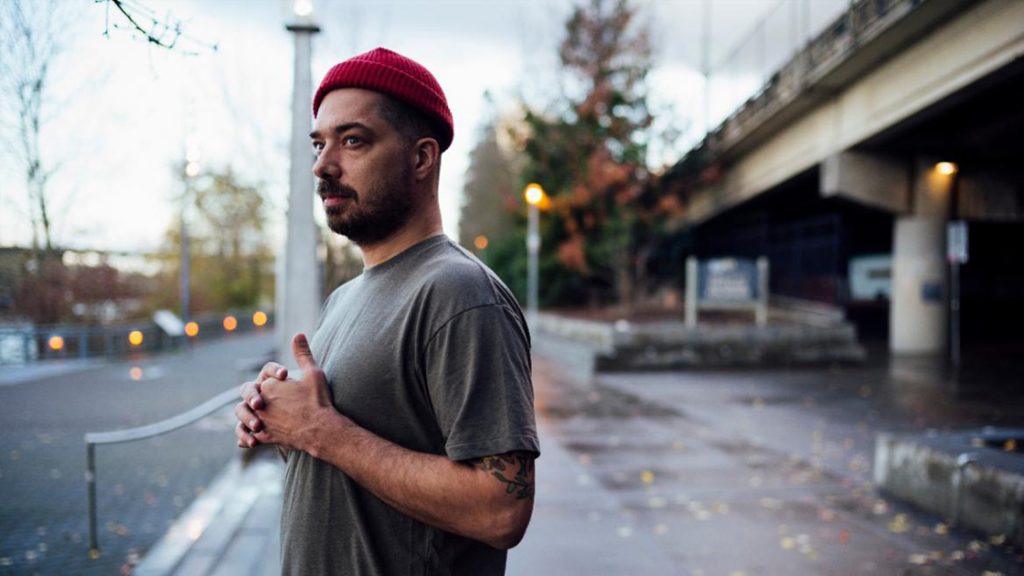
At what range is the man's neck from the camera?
1.79 meters

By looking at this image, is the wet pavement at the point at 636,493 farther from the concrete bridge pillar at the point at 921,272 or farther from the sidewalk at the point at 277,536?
the concrete bridge pillar at the point at 921,272

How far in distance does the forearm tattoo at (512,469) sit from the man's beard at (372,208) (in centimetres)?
63

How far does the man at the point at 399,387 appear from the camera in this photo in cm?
149

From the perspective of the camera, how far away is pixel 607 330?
16.5 meters

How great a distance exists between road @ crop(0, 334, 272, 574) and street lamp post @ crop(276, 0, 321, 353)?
6.55ft

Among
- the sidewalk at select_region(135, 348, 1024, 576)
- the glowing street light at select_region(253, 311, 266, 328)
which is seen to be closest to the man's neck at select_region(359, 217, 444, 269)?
the sidewalk at select_region(135, 348, 1024, 576)

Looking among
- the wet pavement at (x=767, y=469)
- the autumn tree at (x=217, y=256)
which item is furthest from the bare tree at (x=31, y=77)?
the autumn tree at (x=217, y=256)

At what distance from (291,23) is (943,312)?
19.9m

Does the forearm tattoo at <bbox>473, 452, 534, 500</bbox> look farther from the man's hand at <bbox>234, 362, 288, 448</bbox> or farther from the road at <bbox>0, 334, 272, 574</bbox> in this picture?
the road at <bbox>0, 334, 272, 574</bbox>

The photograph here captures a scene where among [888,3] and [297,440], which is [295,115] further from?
[888,3]

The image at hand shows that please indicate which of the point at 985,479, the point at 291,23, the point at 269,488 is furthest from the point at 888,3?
the point at 269,488

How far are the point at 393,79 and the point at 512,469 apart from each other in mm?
936

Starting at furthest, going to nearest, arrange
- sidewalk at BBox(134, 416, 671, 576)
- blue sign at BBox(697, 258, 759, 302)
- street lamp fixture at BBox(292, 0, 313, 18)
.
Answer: blue sign at BBox(697, 258, 759, 302) → street lamp fixture at BBox(292, 0, 313, 18) → sidewalk at BBox(134, 416, 671, 576)

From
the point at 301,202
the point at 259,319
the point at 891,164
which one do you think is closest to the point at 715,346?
the point at 891,164
